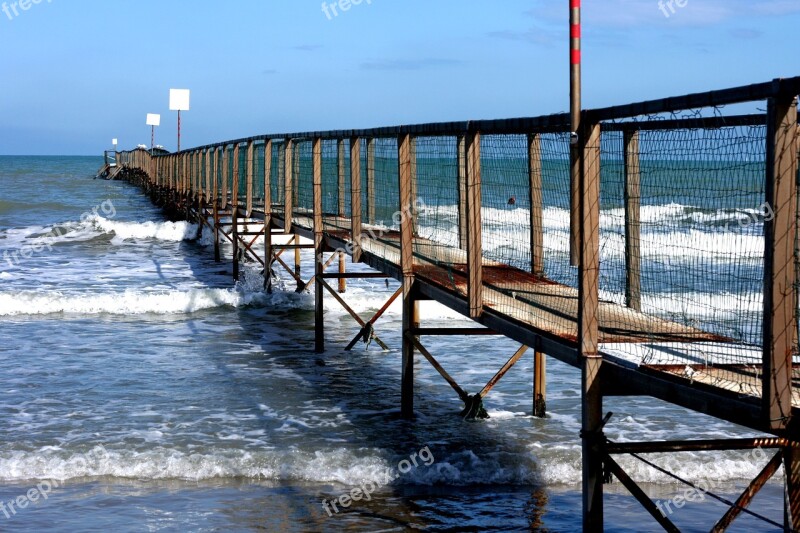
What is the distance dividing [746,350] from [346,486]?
3.41 metres

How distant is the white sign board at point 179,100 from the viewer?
1164 inches

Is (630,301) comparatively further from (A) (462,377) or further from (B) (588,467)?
(A) (462,377)

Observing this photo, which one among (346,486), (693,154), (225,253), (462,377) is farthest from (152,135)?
(693,154)

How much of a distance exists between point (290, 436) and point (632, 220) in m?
3.98

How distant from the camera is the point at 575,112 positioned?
5.05 metres

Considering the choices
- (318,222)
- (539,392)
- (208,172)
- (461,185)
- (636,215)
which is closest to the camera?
(636,215)

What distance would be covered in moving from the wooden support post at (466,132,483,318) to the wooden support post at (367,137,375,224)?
3414 mm

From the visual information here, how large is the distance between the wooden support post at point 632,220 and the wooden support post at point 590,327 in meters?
0.97

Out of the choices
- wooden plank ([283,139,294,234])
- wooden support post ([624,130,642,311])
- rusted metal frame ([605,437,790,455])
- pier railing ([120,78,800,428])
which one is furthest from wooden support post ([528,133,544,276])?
wooden plank ([283,139,294,234])

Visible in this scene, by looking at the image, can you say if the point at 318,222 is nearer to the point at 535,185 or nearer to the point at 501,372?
the point at 501,372

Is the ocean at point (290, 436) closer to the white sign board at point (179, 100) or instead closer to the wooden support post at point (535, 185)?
the wooden support post at point (535, 185)

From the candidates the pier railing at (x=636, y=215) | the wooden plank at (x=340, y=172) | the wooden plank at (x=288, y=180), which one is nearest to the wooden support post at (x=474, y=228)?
the pier railing at (x=636, y=215)

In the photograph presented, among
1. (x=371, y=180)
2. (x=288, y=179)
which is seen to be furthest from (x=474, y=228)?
(x=288, y=179)

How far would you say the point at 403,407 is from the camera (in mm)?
9469
